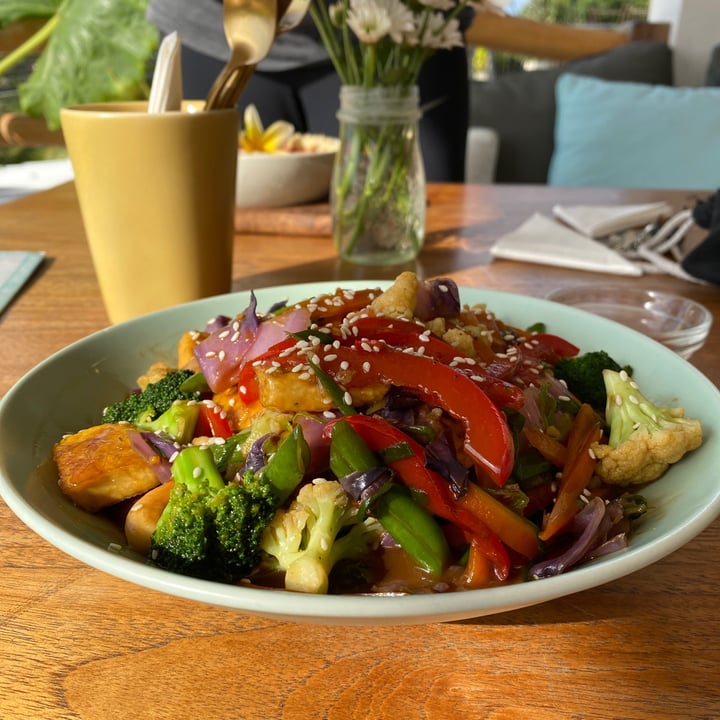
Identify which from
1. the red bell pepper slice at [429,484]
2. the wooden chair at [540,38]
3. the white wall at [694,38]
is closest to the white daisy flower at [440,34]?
the red bell pepper slice at [429,484]

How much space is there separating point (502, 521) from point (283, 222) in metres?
1.69

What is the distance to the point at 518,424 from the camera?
2.83 ft

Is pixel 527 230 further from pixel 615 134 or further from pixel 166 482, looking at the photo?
pixel 615 134

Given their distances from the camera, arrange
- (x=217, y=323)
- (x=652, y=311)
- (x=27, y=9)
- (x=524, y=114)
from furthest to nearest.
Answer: (x=524, y=114)
(x=27, y=9)
(x=652, y=311)
(x=217, y=323)

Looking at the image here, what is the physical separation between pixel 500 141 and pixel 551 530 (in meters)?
4.95

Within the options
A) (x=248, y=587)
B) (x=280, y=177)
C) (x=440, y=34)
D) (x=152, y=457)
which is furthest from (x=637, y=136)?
(x=248, y=587)

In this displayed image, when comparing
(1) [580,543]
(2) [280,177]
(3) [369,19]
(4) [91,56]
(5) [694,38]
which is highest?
(3) [369,19]

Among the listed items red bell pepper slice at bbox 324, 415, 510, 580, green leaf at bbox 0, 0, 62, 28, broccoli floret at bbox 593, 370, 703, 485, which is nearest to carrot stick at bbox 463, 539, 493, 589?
red bell pepper slice at bbox 324, 415, 510, 580

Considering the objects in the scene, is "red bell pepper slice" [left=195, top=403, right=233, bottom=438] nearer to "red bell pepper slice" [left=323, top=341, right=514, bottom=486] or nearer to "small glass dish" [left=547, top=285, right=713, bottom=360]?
"red bell pepper slice" [left=323, top=341, right=514, bottom=486]

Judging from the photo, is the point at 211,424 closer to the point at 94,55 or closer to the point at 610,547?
the point at 610,547

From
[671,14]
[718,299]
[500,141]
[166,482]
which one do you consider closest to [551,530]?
[166,482]

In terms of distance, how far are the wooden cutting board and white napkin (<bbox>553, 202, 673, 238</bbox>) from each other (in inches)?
32.1

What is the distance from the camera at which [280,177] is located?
2293mm

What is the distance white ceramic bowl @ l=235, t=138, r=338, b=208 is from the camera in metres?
2.24
